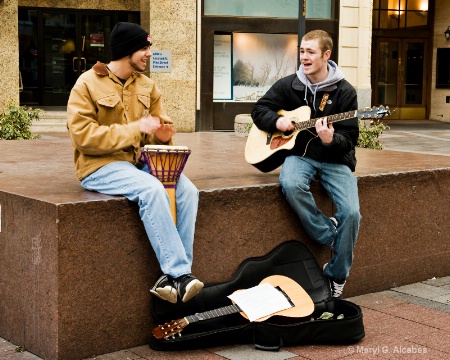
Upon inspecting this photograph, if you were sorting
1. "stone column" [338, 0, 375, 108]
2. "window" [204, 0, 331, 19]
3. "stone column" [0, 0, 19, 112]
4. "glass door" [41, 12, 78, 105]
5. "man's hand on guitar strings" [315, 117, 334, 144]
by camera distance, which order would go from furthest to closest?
1. "glass door" [41, 12, 78, 105]
2. "stone column" [338, 0, 375, 108]
3. "window" [204, 0, 331, 19]
4. "stone column" [0, 0, 19, 112]
5. "man's hand on guitar strings" [315, 117, 334, 144]

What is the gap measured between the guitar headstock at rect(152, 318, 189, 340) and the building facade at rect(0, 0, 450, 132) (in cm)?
1299

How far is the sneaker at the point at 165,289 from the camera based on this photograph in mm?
4551

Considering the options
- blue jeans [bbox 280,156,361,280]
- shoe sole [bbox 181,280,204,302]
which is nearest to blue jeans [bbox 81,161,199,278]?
shoe sole [bbox 181,280,204,302]

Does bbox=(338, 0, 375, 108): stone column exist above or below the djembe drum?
above

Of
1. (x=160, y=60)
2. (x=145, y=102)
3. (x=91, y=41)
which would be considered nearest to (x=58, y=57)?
(x=91, y=41)

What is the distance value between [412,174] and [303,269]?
1.46 metres

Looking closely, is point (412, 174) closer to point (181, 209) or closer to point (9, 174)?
point (181, 209)

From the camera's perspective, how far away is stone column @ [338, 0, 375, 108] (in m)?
19.2

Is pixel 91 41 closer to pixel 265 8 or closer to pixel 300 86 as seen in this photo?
pixel 265 8

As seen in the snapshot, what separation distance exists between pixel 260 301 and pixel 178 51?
43.4 feet

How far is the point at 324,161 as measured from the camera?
18.2 ft

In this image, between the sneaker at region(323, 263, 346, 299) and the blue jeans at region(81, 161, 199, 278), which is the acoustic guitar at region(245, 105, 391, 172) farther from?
the blue jeans at region(81, 161, 199, 278)

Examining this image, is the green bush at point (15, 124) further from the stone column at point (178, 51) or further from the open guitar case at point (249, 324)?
the open guitar case at point (249, 324)

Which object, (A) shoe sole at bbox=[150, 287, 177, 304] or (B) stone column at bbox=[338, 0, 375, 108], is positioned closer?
(A) shoe sole at bbox=[150, 287, 177, 304]
